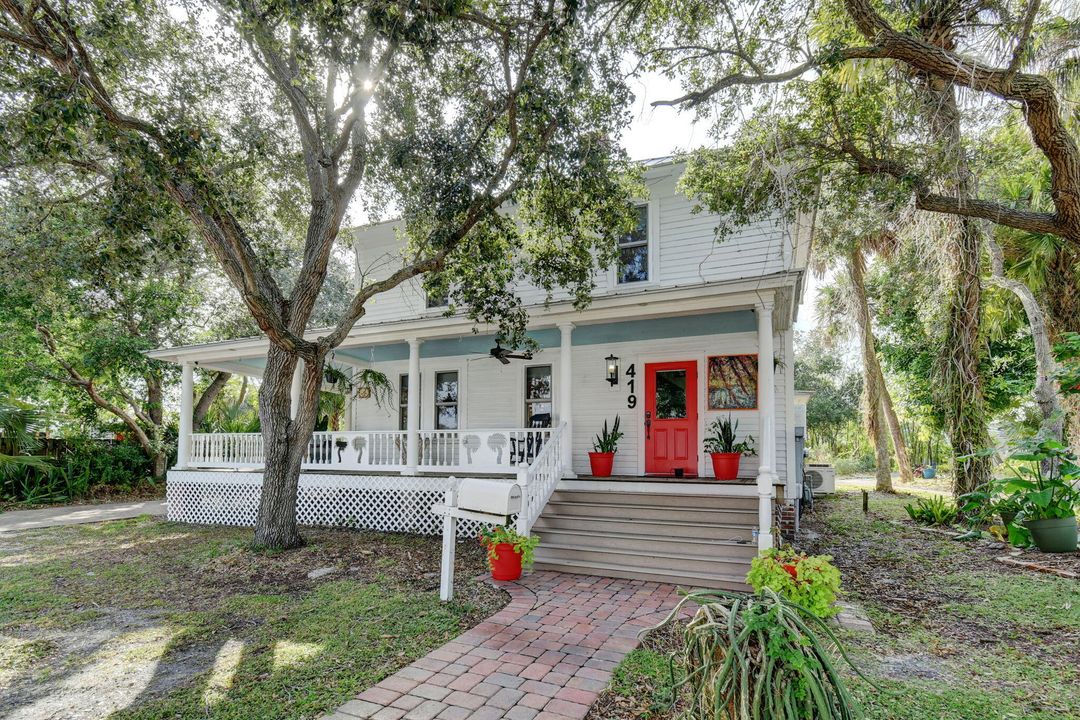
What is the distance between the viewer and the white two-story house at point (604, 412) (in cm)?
754

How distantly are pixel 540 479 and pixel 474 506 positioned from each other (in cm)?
192

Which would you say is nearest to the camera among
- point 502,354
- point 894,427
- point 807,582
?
point 807,582

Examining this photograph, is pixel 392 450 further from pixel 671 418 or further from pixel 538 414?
pixel 671 418

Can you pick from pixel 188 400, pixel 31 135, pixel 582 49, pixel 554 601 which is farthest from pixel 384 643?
pixel 188 400

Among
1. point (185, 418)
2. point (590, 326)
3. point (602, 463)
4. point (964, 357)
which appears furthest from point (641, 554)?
point (185, 418)

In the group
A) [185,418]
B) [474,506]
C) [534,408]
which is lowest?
[474,506]

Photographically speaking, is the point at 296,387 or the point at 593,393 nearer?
the point at 593,393

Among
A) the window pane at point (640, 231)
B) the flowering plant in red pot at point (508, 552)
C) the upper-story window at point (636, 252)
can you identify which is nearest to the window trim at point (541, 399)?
the upper-story window at point (636, 252)

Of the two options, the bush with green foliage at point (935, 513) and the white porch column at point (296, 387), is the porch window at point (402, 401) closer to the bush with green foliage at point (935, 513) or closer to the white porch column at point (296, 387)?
the white porch column at point (296, 387)

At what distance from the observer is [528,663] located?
14.4 feet

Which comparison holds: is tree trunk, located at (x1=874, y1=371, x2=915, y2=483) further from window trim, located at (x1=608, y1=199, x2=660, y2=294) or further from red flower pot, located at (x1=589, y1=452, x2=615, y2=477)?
red flower pot, located at (x1=589, y1=452, x2=615, y2=477)

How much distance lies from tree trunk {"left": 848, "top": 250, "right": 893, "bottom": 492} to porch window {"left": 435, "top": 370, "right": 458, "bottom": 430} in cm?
1249

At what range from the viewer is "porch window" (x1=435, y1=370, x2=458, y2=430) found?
12484 mm

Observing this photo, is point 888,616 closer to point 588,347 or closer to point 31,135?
point 588,347
